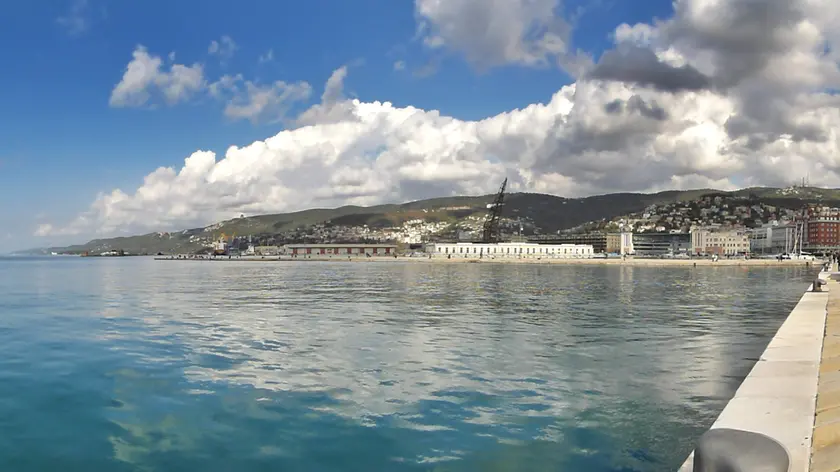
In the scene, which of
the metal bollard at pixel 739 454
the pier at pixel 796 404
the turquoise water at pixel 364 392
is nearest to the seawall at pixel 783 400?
the pier at pixel 796 404

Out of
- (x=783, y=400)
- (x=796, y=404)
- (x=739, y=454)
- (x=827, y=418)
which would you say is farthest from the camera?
(x=783, y=400)

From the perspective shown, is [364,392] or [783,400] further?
[364,392]

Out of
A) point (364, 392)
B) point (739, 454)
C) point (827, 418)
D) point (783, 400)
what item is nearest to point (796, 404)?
point (783, 400)

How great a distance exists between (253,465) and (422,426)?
3222mm

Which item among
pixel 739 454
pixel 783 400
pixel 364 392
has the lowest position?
pixel 364 392

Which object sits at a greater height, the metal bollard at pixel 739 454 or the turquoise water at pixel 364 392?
the metal bollard at pixel 739 454

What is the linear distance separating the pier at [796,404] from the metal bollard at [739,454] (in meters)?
0.05

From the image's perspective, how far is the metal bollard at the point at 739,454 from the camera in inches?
191

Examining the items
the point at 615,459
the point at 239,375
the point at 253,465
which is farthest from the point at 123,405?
the point at 615,459

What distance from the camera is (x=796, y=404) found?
9.77 metres

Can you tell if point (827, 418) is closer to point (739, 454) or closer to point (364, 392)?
point (739, 454)

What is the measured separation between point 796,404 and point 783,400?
0.34 m

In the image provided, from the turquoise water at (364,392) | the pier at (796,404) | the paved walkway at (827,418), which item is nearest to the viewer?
the paved walkway at (827,418)

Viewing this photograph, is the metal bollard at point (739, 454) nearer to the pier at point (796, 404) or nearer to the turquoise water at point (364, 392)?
the pier at point (796, 404)
